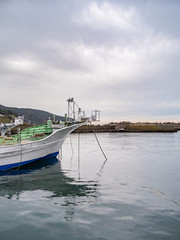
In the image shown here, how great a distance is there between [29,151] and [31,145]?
18.5 inches

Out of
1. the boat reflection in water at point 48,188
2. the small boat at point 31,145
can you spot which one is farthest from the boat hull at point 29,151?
the boat reflection in water at point 48,188

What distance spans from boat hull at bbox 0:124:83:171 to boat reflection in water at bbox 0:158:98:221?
73cm

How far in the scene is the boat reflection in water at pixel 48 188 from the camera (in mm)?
8953

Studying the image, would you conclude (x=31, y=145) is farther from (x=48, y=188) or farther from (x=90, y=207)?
(x=90, y=207)

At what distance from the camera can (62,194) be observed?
9648 millimetres

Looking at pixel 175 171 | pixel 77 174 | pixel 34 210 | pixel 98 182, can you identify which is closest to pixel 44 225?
pixel 34 210

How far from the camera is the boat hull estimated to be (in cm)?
1471

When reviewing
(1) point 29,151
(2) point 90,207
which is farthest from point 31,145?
(2) point 90,207

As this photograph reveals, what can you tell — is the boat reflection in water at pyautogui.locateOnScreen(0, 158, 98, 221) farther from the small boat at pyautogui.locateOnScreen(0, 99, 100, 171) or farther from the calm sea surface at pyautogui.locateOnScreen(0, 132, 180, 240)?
the small boat at pyautogui.locateOnScreen(0, 99, 100, 171)

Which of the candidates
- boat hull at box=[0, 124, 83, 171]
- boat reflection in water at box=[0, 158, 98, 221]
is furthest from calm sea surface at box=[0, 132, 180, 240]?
boat hull at box=[0, 124, 83, 171]

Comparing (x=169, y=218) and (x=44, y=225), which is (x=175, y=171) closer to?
(x=169, y=218)

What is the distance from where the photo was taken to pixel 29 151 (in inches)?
632

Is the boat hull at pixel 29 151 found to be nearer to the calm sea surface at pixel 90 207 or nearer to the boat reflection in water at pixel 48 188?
the boat reflection in water at pixel 48 188

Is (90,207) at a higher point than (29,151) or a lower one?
lower
